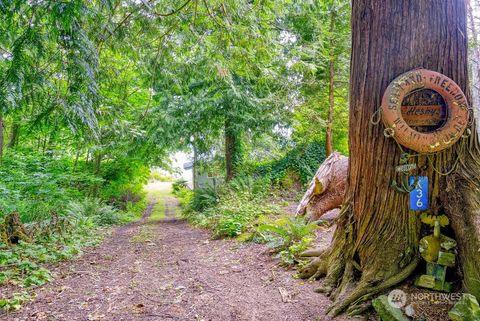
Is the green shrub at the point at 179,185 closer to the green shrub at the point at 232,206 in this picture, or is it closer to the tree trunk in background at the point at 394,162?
the green shrub at the point at 232,206

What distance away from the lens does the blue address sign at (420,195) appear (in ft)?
7.34

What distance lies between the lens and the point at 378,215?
7.79 ft

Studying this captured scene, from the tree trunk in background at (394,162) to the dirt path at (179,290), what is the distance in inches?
20.1

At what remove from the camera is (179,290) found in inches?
119

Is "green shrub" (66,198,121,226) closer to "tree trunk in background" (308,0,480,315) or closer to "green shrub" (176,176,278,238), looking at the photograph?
"green shrub" (176,176,278,238)

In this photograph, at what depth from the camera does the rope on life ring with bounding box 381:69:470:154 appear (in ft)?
7.23

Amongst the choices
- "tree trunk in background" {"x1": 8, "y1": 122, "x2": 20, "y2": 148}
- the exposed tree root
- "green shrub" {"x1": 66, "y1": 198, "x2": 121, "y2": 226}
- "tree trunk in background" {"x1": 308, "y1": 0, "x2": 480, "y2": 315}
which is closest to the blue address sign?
"tree trunk in background" {"x1": 308, "y1": 0, "x2": 480, "y2": 315}

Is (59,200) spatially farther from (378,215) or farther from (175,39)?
(378,215)

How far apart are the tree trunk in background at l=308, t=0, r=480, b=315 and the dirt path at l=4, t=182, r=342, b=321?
0.51 meters

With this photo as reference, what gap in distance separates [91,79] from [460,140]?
3.46 m

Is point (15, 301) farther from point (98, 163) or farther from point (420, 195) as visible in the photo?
point (98, 163)

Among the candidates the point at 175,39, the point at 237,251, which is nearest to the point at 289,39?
the point at 175,39

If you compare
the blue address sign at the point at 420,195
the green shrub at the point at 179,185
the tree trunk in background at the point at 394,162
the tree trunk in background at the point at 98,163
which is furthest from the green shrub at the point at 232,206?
the green shrub at the point at 179,185

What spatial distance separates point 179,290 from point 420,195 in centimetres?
230
